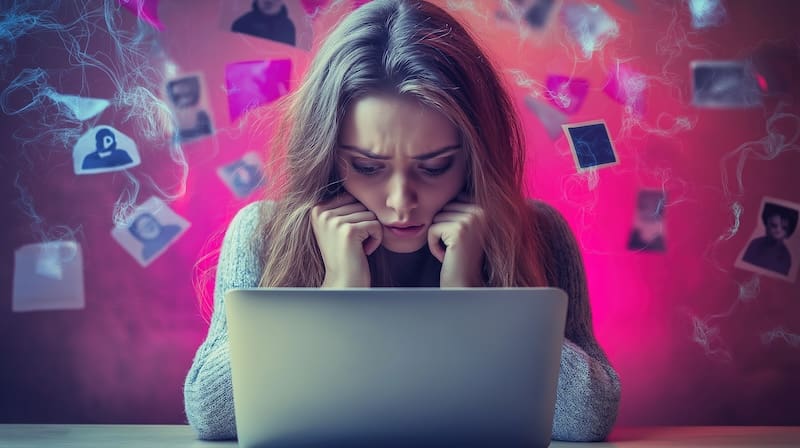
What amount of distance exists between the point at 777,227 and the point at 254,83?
169 centimetres

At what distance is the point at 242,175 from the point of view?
8.29ft

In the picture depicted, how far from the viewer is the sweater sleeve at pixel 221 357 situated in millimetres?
1296

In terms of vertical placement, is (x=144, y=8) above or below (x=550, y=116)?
above

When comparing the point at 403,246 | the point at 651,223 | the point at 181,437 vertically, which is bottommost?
the point at 181,437

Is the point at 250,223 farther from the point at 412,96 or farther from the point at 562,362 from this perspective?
the point at 562,362

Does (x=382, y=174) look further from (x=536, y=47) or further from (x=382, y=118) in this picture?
(x=536, y=47)

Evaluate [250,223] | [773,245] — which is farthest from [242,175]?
[773,245]

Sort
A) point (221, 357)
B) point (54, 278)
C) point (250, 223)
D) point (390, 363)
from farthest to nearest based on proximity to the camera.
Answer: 1. point (54, 278)
2. point (250, 223)
3. point (221, 357)
4. point (390, 363)

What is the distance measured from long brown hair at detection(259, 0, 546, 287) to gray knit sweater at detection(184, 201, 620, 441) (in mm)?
56

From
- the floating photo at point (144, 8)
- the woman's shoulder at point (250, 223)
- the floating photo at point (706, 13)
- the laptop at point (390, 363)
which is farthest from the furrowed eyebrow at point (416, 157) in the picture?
the floating photo at point (706, 13)

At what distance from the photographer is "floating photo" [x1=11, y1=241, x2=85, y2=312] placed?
2484mm

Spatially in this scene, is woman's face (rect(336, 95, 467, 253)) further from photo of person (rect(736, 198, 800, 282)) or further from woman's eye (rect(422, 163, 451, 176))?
photo of person (rect(736, 198, 800, 282))

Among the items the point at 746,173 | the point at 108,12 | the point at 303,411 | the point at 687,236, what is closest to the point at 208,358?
the point at 303,411

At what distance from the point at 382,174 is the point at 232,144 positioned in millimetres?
1146
